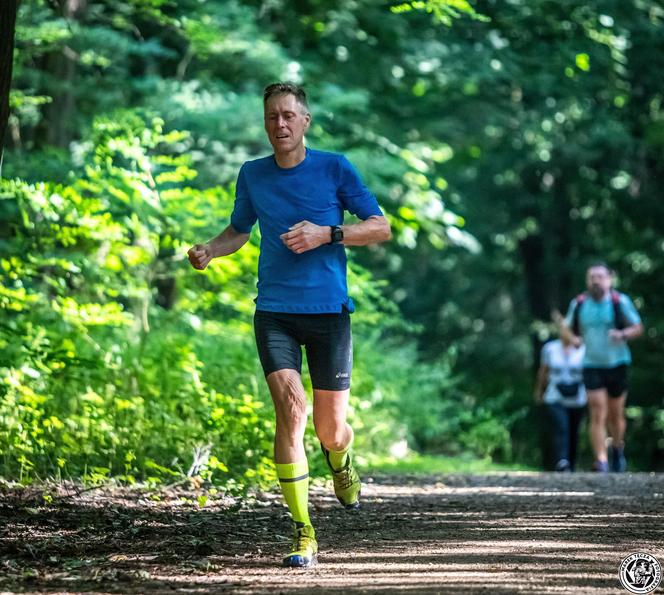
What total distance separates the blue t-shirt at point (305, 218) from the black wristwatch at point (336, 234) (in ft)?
0.45

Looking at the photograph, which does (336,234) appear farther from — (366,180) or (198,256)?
(366,180)

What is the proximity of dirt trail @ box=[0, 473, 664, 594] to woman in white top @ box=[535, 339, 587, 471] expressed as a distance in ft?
21.2

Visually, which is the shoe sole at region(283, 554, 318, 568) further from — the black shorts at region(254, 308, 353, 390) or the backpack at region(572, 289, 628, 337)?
the backpack at region(572, 289, 628, 337)

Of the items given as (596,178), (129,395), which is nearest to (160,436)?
(129,395)

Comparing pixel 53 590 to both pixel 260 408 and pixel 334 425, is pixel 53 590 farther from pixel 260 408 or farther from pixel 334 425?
pixel 260 408

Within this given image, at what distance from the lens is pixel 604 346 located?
1501 cm

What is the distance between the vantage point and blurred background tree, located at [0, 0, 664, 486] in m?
10.6

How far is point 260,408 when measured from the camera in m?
10.9

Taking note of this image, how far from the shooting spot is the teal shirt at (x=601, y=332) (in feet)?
48.8

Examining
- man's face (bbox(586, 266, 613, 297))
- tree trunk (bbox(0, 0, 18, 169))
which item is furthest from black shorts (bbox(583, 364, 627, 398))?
tree trunk (bbox(0, 0, 18, 169))

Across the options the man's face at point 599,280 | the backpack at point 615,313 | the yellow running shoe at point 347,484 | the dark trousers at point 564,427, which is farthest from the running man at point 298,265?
the dark trousers at point 564,427

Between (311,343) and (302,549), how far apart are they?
1122mm

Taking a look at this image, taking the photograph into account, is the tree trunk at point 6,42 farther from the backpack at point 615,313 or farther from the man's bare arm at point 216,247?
the backpack at point 615,313

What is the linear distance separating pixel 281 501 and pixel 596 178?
19.5 metres
